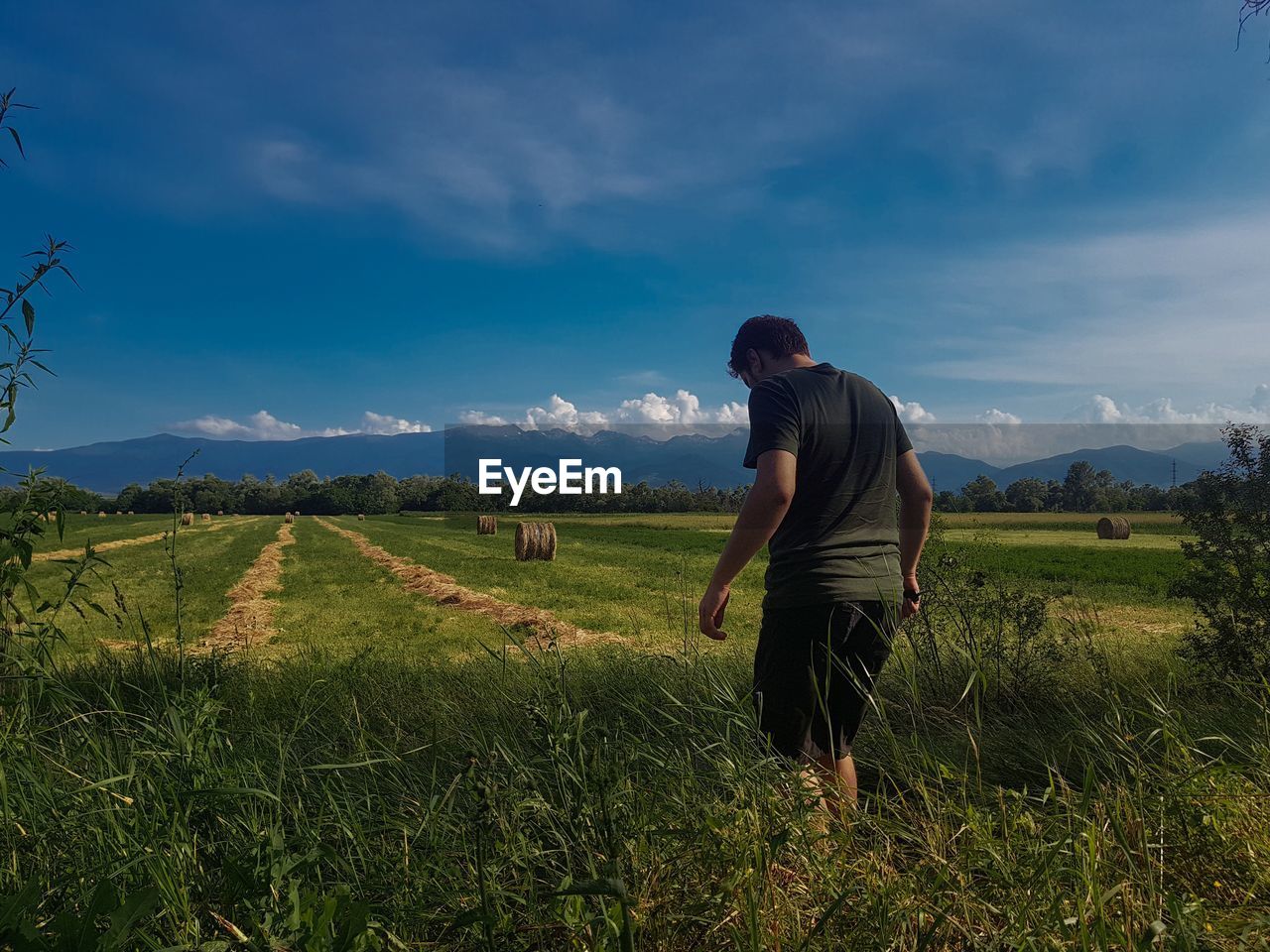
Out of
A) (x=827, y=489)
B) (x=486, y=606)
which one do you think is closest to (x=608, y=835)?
(x=827, y=489)

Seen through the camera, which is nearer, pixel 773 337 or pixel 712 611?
pixel 712 611

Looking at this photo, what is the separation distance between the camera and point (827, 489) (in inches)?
129

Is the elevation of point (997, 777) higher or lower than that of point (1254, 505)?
lower

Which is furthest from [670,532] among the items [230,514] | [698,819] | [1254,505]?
[230,514]

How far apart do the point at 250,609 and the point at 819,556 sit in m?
14.2

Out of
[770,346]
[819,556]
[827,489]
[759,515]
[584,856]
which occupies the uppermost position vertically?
[770,346]

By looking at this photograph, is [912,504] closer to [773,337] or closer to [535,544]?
[773,337]

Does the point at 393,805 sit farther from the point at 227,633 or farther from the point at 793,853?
the point at 227,633

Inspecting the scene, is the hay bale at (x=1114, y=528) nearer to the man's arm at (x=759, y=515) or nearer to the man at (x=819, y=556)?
the man at (x=819, y=556)

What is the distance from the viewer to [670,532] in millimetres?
41094

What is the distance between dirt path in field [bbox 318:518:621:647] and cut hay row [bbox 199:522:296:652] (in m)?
3.07

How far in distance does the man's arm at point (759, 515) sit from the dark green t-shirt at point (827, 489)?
83 mm

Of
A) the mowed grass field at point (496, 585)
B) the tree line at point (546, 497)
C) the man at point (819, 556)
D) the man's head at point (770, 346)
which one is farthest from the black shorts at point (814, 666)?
the tree line at point (546, 497)

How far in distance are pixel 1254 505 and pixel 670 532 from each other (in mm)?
36250
